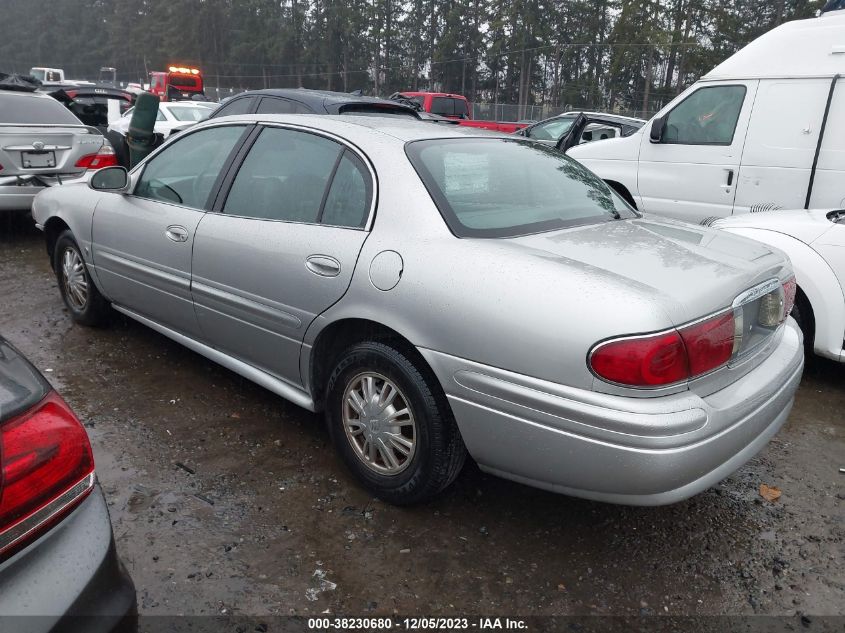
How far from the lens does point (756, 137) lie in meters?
5.90

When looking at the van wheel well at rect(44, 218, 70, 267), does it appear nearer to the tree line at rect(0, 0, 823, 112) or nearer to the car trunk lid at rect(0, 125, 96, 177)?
the car trunk lid at rect(0, 125, 96, 177)

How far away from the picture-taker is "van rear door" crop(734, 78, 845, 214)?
5512 mm

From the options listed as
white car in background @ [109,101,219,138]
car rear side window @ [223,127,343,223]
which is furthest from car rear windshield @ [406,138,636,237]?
white car in background @ [109,101,219,138]

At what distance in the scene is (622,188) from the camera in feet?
23.2

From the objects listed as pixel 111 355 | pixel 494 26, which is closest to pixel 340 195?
pixel 111 355

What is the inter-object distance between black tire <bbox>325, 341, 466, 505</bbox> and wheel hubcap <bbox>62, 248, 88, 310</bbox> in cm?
267

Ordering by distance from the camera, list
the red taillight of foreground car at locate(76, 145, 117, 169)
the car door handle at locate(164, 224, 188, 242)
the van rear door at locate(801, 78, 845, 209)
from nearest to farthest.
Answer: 1. the car door handle at locate(164, 224, 188, 242)
2. the van rear door at locate(801, 78, 845, 209)
3. the red taillight of foreground car at locate(76, 145, 117, 169)

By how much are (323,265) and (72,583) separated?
1630mm

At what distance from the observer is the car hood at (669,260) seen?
2.17 meters

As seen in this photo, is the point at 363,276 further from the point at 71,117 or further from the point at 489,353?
the point at 71,117

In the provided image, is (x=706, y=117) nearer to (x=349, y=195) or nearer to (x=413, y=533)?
(x=349, y=195)

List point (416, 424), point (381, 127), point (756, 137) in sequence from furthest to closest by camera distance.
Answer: point (756, 137) < point (381, 127) < point (416, 424)

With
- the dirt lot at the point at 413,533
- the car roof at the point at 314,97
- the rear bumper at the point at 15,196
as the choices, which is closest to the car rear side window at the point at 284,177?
the dirt lot at the point at 413,533

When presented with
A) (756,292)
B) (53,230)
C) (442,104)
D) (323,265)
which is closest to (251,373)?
(323,265)
